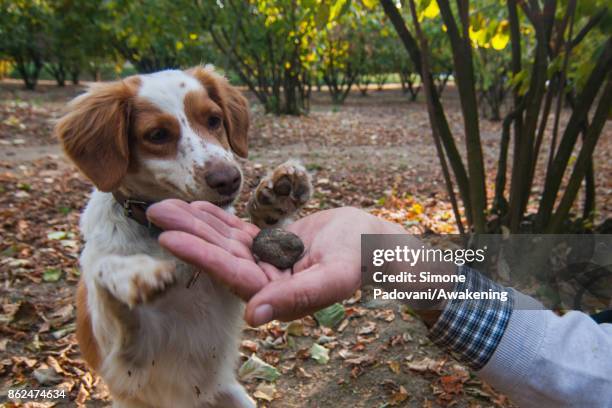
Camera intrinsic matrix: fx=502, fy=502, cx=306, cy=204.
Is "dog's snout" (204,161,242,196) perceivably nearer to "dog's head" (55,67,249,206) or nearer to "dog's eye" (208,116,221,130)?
"dog's head" (55,67,249,206)

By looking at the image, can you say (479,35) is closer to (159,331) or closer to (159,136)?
(159,136)

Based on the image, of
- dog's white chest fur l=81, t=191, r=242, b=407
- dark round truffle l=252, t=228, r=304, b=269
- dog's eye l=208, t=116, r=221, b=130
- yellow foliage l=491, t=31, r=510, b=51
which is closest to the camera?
dark round truffle l=252, t=228, r=304, b=269

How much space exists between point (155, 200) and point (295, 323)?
1379 millimetres

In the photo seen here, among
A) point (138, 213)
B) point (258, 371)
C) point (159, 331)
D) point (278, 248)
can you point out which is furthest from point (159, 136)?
point (258, 371)

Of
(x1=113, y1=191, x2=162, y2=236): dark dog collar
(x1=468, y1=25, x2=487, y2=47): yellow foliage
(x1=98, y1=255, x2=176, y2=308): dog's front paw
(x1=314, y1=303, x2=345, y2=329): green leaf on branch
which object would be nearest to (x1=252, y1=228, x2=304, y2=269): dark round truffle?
(x1=98, y1=255, x2=176, y2=308): dog's front paw

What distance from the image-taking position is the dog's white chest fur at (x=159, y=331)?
7.16 feet

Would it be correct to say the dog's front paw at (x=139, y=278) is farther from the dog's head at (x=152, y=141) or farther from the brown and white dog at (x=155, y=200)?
the dog's head at (x=152, y=141)

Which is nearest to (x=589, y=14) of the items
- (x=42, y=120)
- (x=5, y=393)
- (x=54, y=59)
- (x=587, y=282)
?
(x=587, y=282)

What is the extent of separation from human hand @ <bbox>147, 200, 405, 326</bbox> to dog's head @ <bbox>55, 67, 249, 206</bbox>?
444 millimetres

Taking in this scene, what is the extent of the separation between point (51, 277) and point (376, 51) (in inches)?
796

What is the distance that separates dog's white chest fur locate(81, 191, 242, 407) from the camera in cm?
218

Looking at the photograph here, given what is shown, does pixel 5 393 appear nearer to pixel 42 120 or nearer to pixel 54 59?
pixel 42 120

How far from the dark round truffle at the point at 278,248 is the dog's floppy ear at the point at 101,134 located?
0.91 meters

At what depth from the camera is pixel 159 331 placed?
232 centimetres
